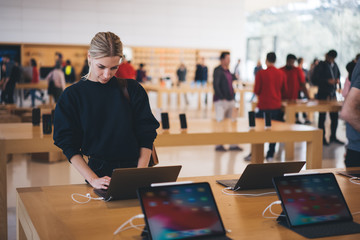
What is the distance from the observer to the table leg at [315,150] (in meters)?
5.02

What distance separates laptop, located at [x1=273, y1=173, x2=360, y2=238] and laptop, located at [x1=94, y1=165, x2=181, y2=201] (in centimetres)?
46

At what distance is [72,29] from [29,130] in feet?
42.7

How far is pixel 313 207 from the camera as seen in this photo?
1.86 m

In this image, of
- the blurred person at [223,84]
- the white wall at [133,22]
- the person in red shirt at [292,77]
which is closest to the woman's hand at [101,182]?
the blurred person at [223,84]

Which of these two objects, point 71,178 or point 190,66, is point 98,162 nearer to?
point 71,178

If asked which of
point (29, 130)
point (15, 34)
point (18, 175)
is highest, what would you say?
point (15, 34)

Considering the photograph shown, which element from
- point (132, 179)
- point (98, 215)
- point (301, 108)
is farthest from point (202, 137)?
point (301, 108)

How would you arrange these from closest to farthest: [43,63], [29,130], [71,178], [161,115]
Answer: [29,130] < [161,115] < [71,178] < [43,63]

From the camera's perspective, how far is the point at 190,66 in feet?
62.8

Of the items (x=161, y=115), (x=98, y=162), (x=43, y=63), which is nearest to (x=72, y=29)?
(x=43, y=63)

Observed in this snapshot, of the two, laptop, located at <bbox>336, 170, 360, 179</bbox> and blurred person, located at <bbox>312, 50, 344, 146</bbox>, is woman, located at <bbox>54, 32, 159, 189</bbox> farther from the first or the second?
blurred person, located at <bbox>312, 50, 344, 146</bbox>

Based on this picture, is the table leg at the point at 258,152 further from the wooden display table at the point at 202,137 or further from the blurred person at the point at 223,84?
the blurred person at the point at 223,84

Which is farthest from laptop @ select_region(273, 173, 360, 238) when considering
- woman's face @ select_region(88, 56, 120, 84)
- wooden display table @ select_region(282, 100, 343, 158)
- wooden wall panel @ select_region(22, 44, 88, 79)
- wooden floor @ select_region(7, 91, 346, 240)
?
wooden wall panel @ select_region(22, 44, 88, 79)

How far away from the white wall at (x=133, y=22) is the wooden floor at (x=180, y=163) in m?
10.4
